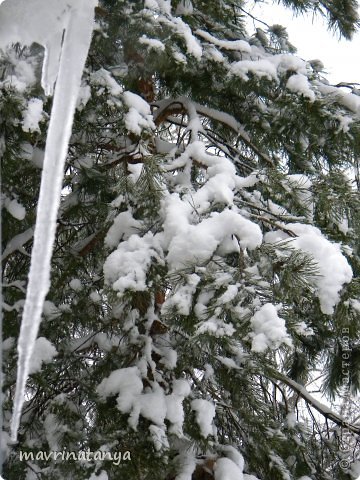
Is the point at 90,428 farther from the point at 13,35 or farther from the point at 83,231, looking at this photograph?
the point at 13,35

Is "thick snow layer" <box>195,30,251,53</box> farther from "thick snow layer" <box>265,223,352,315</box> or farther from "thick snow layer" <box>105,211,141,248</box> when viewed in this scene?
"thick snow layer" <box>265,223,352,315</box>

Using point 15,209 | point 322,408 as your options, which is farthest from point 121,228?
point 322,408

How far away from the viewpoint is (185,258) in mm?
1237

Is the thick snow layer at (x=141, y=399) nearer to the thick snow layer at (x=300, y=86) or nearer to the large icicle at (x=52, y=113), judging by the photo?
the large icicle at (x=52, y=113)

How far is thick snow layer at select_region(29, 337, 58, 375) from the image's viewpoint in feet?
5.23

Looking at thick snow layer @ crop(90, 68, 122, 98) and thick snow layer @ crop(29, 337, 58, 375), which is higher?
thick snow layer @ crop(90, 68, 122, 98)

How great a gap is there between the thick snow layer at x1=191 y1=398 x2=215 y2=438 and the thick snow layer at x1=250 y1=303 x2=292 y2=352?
64 centimetres

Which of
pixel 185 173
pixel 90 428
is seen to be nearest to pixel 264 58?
pixel 185 173

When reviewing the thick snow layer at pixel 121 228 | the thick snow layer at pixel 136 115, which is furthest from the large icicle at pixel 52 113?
the thick snow layer at pixel 121 228

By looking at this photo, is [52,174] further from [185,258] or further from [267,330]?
[267,330]

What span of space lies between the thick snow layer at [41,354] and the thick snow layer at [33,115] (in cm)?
64

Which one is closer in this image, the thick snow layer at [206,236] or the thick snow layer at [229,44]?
the thick snow layer at [206,236]

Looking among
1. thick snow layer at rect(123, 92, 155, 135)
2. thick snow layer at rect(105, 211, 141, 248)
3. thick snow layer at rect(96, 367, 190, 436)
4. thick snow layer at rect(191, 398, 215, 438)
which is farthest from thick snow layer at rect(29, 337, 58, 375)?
thick snow layer at rect(123, 92, 155, 135)

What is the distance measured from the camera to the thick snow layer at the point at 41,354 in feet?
5.23
